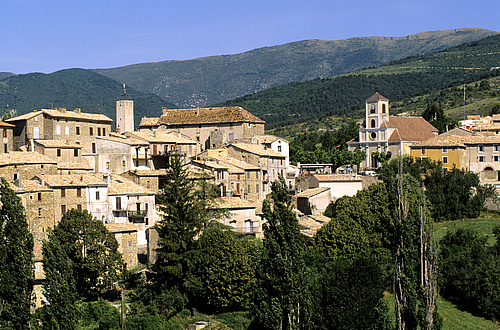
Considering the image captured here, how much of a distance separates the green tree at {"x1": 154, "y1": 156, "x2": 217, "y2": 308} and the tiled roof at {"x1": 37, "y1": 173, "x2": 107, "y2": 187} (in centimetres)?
575

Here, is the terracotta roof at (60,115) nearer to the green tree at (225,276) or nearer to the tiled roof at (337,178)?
the tiled roof at (337,178)

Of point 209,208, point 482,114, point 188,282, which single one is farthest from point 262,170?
point 482,114

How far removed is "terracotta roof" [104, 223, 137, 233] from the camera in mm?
47969

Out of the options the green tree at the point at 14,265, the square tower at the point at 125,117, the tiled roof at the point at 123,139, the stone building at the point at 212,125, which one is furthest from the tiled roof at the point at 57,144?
the stone building at the point at 212,125


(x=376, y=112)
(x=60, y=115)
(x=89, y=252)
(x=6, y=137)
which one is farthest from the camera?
(x=376, y=112)

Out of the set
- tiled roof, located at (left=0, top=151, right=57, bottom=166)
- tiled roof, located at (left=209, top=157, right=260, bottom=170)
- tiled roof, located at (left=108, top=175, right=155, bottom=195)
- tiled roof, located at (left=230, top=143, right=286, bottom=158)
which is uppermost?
tiled roof, located at (left=230, top=143, right=286, bottom=158)

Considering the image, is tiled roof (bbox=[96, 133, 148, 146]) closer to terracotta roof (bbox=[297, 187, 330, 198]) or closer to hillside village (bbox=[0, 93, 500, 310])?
hillside village (bbox=[0, 93, 500, 310])

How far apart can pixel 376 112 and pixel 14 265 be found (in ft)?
218

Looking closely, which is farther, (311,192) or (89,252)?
(311,192)

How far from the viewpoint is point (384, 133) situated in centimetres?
9294

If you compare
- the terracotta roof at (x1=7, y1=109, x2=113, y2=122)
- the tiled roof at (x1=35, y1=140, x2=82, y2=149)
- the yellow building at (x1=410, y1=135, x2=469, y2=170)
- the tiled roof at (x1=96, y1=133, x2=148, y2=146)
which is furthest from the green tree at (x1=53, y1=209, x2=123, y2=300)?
the yellow building at (x1=410, y1=135, x2=469, y2=170)

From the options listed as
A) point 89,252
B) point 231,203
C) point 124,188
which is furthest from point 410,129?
point 89,252

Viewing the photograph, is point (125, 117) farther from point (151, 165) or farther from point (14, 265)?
point (14, 265)

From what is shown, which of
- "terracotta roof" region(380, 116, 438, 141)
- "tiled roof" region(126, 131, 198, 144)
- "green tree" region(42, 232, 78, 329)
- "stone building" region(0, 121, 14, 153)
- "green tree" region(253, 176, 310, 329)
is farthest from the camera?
"terracotta roof" region(380, 116, 438, 141)
